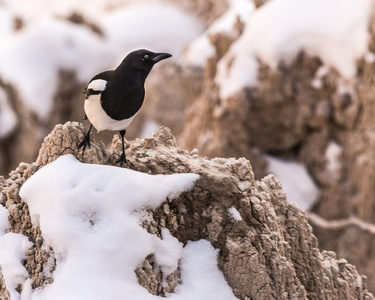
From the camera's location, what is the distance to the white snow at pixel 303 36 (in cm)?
1375

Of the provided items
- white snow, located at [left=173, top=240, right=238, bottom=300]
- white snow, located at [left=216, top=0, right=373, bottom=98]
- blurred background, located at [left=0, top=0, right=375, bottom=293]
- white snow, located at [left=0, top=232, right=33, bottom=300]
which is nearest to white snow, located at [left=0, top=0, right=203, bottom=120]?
blurred background, located at [left=0, top=0, right=375, bottom=293]

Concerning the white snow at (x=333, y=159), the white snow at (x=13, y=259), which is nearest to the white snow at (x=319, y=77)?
the white snow at (x=333, y=159)

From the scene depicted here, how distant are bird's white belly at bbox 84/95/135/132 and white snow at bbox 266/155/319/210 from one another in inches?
360

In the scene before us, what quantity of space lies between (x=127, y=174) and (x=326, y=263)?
2.36 metres

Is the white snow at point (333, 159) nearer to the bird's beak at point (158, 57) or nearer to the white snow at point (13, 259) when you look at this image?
the bird's beak at point (158, 57)

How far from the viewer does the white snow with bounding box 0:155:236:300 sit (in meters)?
4.93

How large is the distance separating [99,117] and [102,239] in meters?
1.33

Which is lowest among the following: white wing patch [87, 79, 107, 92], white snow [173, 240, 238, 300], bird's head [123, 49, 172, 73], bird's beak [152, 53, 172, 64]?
white snow [173, 240, 238, 300]

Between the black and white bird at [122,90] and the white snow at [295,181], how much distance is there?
9.26 m

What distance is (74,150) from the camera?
570 cm

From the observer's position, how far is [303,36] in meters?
14.0

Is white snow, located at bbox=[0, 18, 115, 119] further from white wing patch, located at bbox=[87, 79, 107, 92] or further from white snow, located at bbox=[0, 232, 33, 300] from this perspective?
white snow, located at bbox=[0, 232, 33, 300]

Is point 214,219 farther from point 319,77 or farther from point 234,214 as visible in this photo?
point 319,77

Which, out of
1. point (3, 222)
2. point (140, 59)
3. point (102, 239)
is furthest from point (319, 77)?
point (102, 239)
